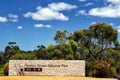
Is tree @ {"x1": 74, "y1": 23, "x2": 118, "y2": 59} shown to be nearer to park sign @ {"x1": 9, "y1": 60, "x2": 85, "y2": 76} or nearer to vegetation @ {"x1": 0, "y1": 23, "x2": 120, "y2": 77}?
vegetation @ {"x1": 0, "y1": 23, "x2": 120, "y2": 77}

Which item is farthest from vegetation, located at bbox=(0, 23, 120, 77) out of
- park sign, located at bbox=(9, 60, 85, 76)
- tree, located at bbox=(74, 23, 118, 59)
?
park sign, located at bbox=(9, 60, 85, 76)

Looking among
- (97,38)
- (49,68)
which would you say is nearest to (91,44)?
(97,38)

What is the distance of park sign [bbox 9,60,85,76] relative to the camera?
47.9 metres

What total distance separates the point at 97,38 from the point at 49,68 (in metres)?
19.9

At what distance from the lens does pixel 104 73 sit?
47.4 meters

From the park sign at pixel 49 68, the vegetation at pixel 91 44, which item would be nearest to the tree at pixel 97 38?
the vegetation at pixel 91 44

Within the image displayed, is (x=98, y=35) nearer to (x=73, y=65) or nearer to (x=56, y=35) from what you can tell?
(x=56, y=35)

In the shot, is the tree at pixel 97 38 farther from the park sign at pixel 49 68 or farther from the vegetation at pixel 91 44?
the park sign at pixel 49 68

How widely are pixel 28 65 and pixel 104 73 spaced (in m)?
10.5

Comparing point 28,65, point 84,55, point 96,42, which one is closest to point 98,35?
point 96,42

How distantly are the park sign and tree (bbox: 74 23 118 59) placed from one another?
16.5 metres

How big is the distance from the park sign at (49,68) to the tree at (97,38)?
16.5 meters

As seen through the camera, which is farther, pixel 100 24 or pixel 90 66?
pixel 100 24

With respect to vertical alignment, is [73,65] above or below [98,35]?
below
